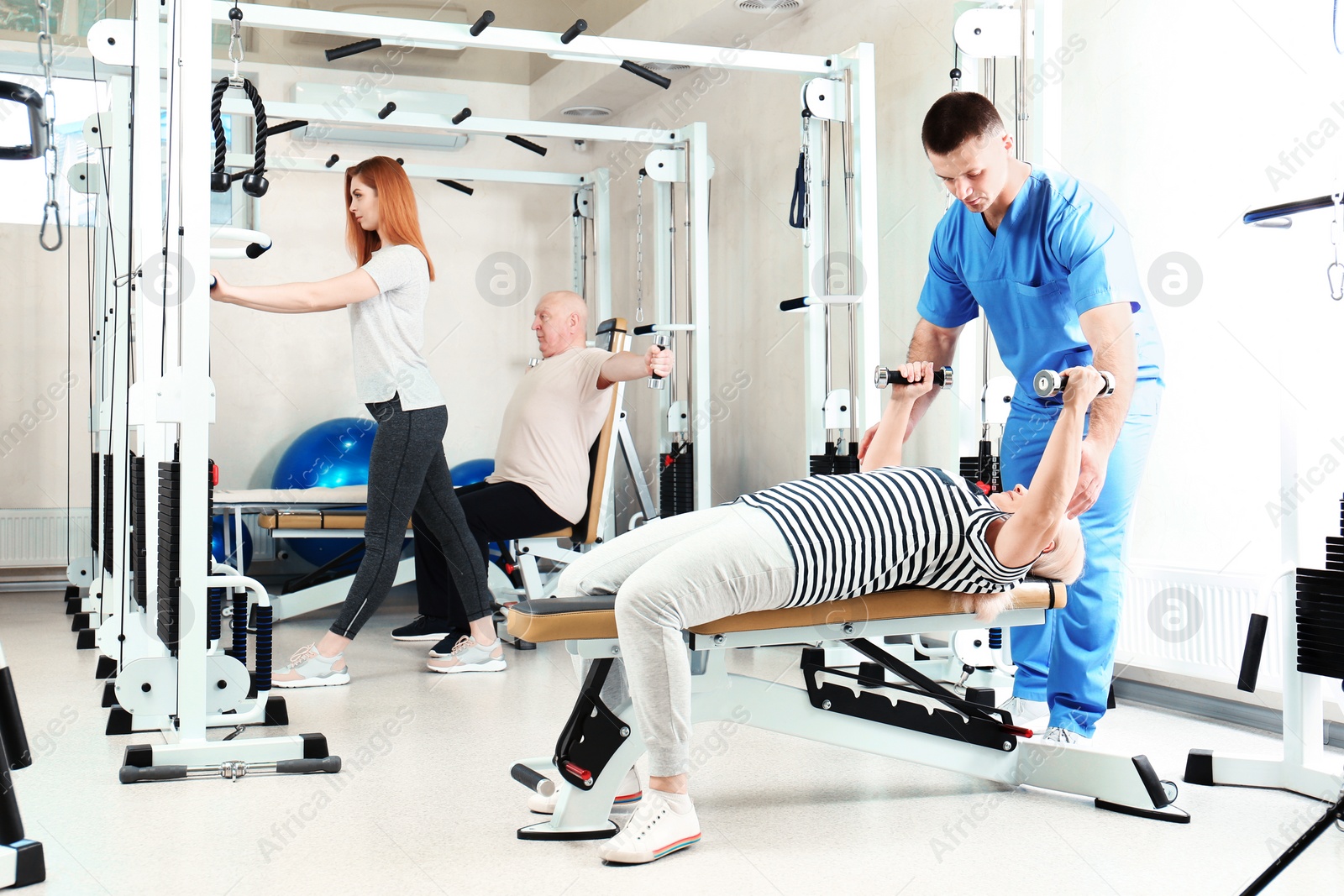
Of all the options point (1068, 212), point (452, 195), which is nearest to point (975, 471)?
point (1068, 212)

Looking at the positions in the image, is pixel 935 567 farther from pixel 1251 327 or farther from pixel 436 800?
pixel 1251 327

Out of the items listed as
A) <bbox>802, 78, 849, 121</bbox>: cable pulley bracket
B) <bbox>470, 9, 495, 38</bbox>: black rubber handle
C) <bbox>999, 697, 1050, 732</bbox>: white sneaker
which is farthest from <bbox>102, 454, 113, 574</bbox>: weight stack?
<bbox>999, 697, 1050, 732</bbox>: white sneaker

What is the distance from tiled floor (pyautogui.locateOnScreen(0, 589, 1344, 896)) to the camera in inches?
71.1

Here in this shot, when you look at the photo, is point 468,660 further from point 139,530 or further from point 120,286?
point 120,286

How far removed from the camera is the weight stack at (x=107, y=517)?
3.79m

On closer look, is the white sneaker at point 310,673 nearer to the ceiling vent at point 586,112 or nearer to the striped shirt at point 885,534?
the striped shirt at point 885,534

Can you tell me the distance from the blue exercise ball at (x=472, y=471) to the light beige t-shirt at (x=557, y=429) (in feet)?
5.71

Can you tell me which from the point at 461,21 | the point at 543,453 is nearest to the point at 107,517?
the point at 543,453

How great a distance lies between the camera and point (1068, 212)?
2.21 metres

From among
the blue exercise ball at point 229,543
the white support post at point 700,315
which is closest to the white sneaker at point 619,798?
the white support post at point 700,315

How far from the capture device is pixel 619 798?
2211mm

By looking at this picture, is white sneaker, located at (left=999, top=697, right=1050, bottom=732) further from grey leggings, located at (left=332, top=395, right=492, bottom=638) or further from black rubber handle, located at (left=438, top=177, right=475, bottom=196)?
black rubber handle, located at (left=438, top=177, right=475, bottom=196)

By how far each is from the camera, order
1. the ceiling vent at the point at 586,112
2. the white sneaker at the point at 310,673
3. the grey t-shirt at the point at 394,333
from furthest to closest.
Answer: the ceiling vent at the point at 586,112, the white sneaker at the point at 310,673, the grey t-shirt at the point at 394,333

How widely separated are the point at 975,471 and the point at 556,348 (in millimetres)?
1602
